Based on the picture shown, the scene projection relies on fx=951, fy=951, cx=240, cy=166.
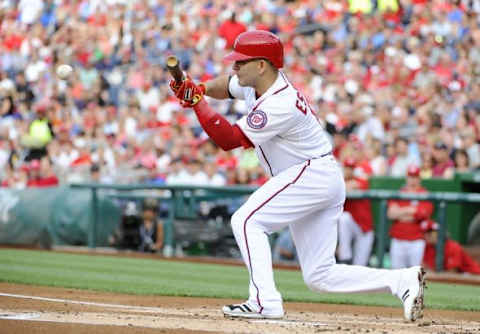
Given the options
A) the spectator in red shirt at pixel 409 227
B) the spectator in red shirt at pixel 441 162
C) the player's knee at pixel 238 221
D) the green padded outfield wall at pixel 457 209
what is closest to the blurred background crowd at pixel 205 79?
the spectator in red shirt at pixel 441 162

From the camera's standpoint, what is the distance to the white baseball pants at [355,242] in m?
11.7

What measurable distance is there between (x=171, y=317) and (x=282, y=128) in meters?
1.38

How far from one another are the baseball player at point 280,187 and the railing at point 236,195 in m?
5.54

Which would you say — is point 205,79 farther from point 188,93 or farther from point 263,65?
point 188,93

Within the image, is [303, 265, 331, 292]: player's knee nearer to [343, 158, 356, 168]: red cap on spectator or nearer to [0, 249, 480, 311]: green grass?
[0, 249, 480, 311]: green grass

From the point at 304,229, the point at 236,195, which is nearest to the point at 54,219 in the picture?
the point at 236,195

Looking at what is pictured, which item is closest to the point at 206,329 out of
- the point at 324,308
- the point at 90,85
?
the point at 324,308

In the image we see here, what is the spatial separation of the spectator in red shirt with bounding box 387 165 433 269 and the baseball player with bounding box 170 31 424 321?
551 centimetres

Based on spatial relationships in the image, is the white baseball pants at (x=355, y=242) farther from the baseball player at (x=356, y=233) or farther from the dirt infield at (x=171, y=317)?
the dirt infield at (x=171, y=317)

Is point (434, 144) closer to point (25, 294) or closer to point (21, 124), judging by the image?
point (25, 294)

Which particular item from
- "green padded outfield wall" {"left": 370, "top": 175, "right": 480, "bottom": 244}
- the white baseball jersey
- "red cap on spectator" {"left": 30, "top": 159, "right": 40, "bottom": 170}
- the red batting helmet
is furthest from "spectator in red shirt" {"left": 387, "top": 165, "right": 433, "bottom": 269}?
"red cap on spectator" {"left": 30, "top": 159, "right": 40, "bottom": 170}

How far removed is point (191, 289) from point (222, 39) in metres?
9.96

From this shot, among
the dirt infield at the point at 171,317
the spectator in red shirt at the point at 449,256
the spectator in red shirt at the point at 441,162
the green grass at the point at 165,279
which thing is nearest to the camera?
the dirt infield at the point at 171,317

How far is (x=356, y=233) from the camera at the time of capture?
11.8 metres
